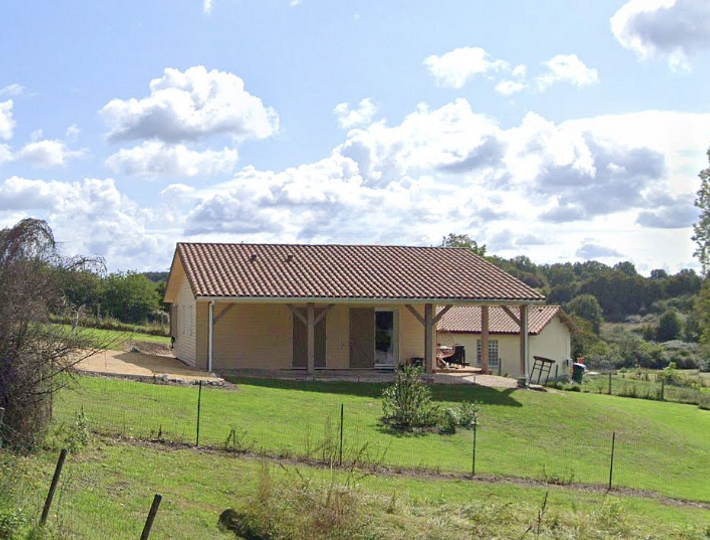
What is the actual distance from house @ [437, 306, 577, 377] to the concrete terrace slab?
15949 mm

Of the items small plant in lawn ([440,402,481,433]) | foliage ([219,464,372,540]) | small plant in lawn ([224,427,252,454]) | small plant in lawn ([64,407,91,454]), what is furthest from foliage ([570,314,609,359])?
foliage ([219,464,372,540])

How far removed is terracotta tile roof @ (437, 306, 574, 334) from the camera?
40.6 m

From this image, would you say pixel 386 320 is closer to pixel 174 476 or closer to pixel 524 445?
pixel 524 445

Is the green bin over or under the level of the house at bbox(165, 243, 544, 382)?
under

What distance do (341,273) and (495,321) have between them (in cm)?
1480

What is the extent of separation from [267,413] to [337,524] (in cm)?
960

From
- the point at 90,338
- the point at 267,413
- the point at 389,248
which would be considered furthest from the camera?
the point at 389,248

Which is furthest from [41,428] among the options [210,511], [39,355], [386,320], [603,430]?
[386,320]

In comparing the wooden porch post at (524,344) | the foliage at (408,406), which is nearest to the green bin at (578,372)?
the wooden porch post at (524,344)

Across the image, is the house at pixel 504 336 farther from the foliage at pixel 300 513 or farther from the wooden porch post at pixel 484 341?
the foliage at pixel 300 513

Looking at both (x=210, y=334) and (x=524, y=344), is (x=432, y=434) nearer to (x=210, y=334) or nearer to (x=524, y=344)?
(x=210, y=334)

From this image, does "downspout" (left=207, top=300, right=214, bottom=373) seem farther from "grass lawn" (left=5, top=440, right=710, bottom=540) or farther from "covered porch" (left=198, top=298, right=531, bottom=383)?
"grass lawn" (left=5, top=440, right=710, bottom=540)

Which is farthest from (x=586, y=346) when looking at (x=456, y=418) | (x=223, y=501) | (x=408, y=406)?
(x=223, y=501)

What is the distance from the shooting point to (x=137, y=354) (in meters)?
29.3
